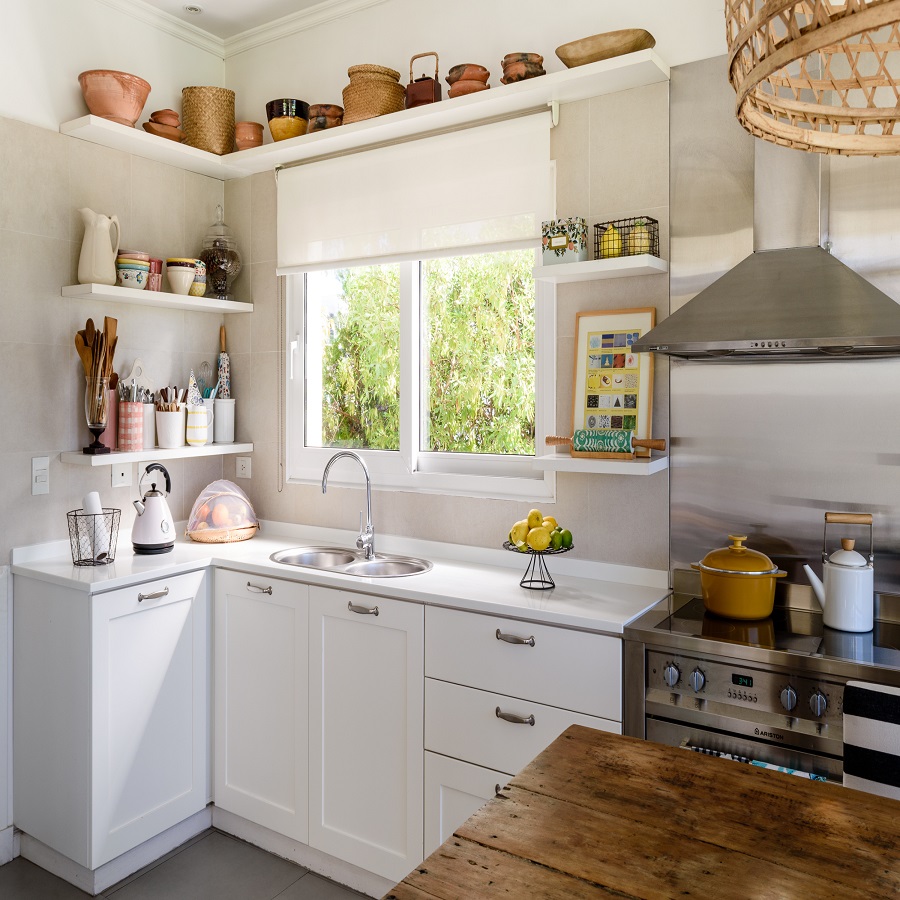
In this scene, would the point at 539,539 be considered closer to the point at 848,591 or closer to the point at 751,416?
the point at 751,416

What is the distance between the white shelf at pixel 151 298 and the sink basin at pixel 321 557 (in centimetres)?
101

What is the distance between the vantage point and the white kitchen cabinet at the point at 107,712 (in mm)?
2396

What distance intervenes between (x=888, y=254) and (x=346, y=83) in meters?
2.01

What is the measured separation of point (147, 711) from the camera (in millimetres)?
2539

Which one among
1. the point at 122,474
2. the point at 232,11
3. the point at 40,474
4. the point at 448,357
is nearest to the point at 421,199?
the point at 448,357

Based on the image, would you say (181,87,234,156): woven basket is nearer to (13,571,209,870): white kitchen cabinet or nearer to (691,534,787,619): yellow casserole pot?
(13,571,209,870): white kitchen cabinet

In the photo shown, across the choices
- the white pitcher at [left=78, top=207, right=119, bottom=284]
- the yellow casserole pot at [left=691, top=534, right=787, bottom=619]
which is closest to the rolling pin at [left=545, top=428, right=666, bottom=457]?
the yellow casserole pot at [left=691, top=534, right=787, bottom=619]

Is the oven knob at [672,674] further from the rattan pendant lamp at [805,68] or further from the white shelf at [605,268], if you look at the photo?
the rattan pendant lamp at [805,68]

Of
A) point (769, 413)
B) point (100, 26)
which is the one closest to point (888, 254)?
point (769, 413)

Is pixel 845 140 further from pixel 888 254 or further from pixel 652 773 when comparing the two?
pixel 888 254

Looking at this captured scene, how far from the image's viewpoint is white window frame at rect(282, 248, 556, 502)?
2.62m

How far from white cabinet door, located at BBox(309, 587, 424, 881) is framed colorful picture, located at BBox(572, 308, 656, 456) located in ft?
2.65

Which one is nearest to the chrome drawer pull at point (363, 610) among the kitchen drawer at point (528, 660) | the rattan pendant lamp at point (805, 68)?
the kitchen drawer at point (528, 660)

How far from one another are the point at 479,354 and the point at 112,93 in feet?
5.03
